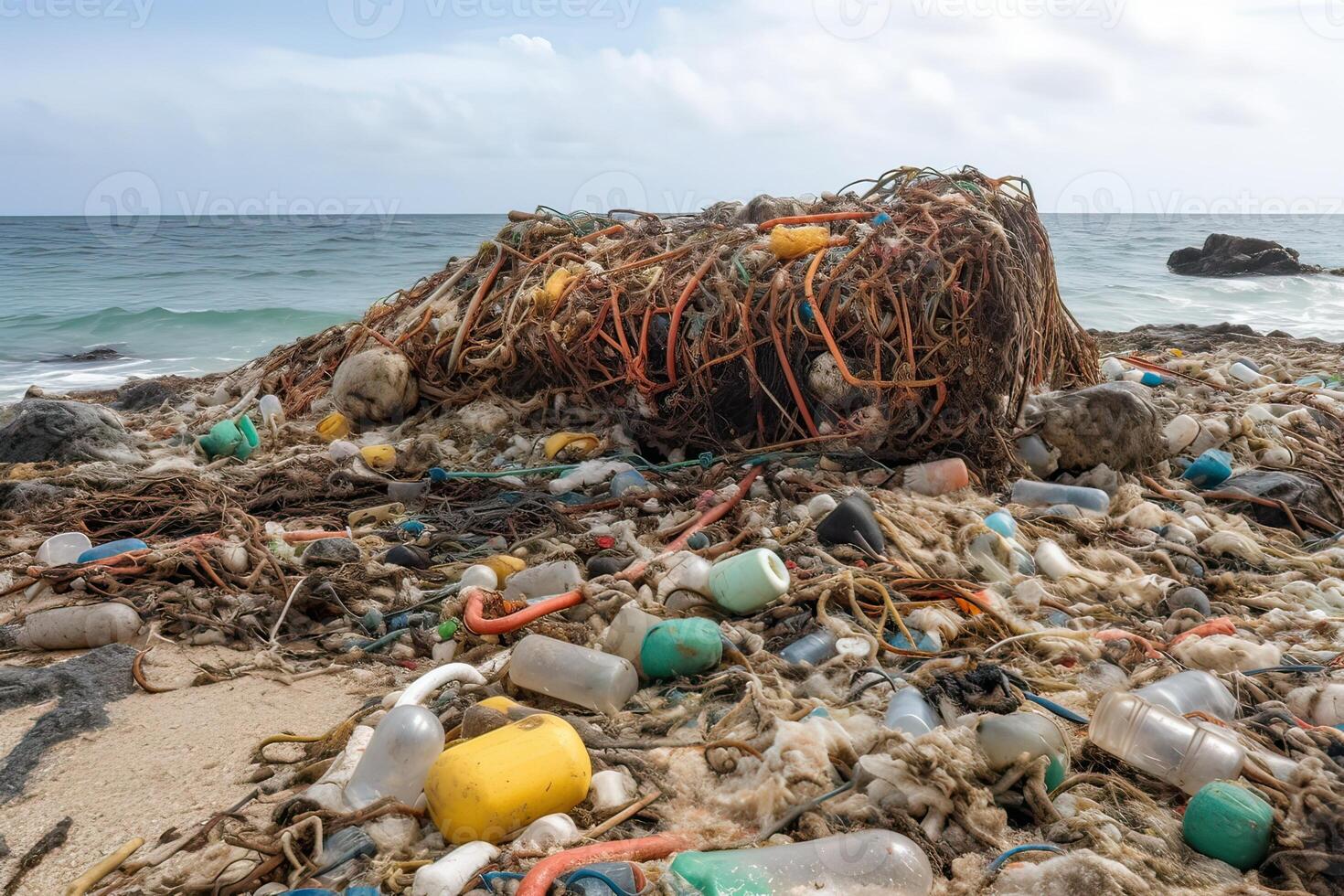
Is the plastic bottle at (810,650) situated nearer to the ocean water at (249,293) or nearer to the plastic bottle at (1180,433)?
the plastic bottle at (1180,433)

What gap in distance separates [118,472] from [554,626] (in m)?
3.05

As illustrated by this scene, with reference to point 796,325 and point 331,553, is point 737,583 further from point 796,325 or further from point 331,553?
point 796,325

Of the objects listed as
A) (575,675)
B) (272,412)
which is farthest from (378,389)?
(575,675)

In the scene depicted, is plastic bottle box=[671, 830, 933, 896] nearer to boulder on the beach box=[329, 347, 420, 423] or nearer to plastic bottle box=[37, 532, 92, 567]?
plastic bottle box=[37, 532, 92, 567]

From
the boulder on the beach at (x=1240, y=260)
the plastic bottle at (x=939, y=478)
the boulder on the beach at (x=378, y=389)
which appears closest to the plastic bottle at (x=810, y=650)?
the plastic bottle at (x=939, y=478)

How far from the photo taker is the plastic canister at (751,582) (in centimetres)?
266

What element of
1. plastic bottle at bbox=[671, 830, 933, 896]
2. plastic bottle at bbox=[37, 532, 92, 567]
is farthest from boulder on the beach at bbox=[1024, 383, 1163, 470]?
plastic bottle at bbox=[37, 532, 92, 567]

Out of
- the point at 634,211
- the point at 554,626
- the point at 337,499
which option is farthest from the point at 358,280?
the point at 554,626

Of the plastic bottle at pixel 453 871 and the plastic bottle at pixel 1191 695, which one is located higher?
the plastic bottle at pixel 1191 695

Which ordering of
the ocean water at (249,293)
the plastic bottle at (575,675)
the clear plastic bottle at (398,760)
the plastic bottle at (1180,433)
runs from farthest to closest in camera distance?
the ocean water at (249,293) < the plastic bottle at (1180,433) < the plastic bottle at (575,675) < the clear plastic bottle at (398,760)

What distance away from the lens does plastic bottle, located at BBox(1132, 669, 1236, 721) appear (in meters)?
2.07

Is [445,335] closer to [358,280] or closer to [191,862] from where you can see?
[191,862]

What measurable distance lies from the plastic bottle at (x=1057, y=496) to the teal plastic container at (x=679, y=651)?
1925 mm

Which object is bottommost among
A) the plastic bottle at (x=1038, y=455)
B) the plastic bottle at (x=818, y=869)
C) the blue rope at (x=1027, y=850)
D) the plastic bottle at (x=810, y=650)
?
the plastic bottle at (x=810, y=650)
